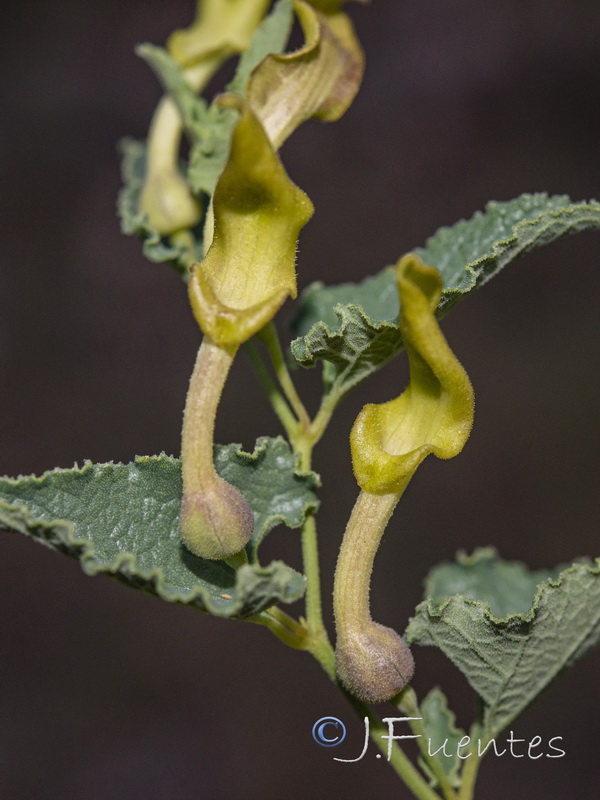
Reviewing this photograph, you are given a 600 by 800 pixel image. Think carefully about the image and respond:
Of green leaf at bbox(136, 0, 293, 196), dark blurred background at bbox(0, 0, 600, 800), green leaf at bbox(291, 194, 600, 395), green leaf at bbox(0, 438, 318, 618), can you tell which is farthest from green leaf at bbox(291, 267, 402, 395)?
dark blurred background at bbox(0, 0, 600, 800)

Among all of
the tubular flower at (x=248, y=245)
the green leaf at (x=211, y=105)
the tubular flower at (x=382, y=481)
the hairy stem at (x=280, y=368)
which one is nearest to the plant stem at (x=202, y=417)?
the tubular flower at (x=248, y=245)

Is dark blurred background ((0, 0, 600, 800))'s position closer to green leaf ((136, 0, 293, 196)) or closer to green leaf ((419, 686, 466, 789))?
green leaf ((419, 686, 466, 789))

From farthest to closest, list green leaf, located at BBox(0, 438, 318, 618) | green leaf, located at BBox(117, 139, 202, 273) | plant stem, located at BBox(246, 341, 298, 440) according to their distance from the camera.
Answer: green leaf, located at BBox(117, 139, 202, 273)
plant stem, located at BBox(246, 341, 298, 440)
green leaf, located at BBox(0, 438, 318, 618)

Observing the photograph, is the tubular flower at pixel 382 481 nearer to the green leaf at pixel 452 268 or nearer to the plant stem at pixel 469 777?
the green leaf at pixel 452 268

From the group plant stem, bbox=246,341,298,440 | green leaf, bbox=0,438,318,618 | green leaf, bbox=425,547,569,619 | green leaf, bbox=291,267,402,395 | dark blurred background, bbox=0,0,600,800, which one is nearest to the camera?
green leaf, bbox=0,438,318,618

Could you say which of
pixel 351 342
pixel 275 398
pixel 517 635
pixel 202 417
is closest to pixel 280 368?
pixel 275 398

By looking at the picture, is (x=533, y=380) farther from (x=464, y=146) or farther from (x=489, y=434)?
(x=464, y=146)
